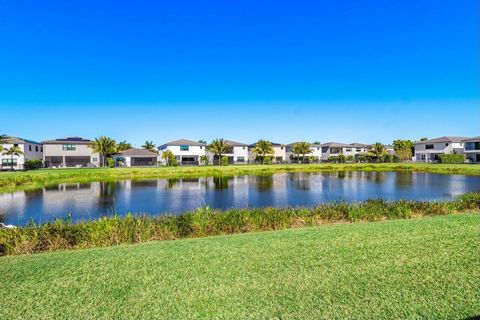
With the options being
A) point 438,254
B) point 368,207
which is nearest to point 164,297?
point 438,254

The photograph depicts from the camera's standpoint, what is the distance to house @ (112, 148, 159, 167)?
71.5 m

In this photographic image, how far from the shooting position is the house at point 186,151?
72.8m

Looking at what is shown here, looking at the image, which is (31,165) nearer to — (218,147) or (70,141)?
(70,141)

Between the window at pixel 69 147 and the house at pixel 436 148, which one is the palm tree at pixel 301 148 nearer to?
the house at pixel 436 148

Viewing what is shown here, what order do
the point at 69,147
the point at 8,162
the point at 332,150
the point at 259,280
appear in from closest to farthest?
the point at 259,280 < the point at 8,162 < the point at 69,147 < the point at 332,150

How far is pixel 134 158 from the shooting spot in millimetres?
73000

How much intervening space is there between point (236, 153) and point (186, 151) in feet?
43.8

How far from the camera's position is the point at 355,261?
5828mm

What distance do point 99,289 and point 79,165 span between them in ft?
224

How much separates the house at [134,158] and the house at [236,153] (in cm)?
1455

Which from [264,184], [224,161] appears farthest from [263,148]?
[264,184]

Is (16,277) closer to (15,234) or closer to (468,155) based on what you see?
(15,234)

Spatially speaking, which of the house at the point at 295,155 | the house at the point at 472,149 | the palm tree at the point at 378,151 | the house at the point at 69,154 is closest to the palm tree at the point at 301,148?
the house at the point at 295,155

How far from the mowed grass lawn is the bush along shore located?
2055 mm
